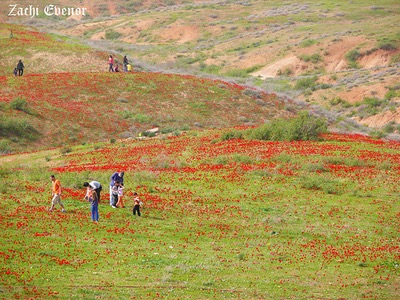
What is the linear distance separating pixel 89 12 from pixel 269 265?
529ft

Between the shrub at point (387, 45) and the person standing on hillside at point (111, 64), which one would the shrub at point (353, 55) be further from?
the person standing on hillside at point (111, 64)

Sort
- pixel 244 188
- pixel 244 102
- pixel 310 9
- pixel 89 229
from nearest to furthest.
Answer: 1. pixel 89 229
2. pixel 244 188
3. pixel 244 102
4. pixel 310 9

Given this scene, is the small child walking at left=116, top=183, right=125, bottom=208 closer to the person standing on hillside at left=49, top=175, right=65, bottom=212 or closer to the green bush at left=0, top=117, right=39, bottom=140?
the person standing on hillside at left=49, top=175, right=65, bottom=212

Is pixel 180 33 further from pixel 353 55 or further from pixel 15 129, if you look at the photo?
pixel 15 129

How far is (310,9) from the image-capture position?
159 m

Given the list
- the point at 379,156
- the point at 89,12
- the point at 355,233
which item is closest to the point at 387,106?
the point at 379,156

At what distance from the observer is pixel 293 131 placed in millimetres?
51094

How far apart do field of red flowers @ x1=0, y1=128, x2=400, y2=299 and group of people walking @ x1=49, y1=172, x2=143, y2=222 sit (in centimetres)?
49

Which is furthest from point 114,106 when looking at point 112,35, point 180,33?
point 112,35

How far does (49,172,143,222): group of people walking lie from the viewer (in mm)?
27078

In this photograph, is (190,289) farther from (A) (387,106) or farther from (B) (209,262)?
(A) (387,106)

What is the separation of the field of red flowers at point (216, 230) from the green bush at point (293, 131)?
18.4ft

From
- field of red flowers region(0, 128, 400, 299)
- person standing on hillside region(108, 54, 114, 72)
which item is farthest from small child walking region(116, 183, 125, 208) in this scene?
person standing on hillside region(108, 54, 114, 72)

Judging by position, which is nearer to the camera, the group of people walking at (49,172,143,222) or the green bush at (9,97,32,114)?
the group of people walking at (49,172,143,222)
